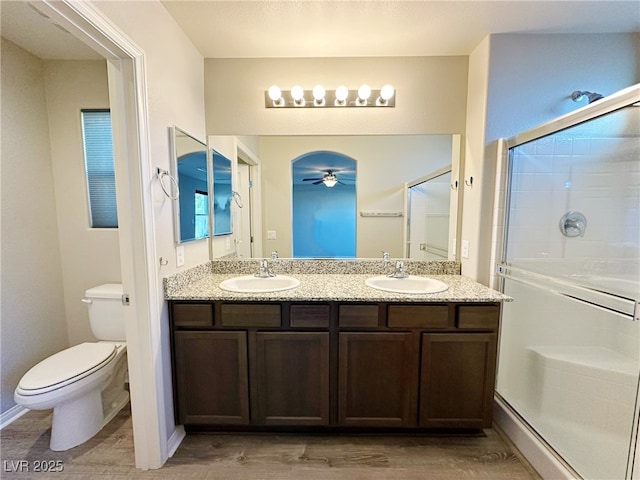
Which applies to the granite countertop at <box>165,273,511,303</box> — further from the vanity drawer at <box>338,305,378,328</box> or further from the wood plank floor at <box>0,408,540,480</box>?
the wood plank floor at <box>0,408,540,480</box>

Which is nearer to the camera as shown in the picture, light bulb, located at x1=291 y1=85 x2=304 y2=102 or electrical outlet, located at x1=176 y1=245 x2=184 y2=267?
electrical outlet, located at x1=176 y1=245 x2=184 y2=267

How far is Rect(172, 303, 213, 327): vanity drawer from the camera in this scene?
1.56m

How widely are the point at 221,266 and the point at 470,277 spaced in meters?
1.80

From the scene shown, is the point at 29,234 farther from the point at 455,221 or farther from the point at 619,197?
the point at 619,197

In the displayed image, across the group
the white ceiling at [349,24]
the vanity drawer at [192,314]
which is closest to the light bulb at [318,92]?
the white ceiling at [349,24]

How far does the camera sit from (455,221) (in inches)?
80.7

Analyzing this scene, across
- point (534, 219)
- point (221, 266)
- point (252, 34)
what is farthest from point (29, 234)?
point (534, 219)

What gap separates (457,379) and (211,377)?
4.60 feet

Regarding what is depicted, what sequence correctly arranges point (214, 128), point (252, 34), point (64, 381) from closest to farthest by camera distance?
point (64, 381) → point (252, 34) → point (214, 128)

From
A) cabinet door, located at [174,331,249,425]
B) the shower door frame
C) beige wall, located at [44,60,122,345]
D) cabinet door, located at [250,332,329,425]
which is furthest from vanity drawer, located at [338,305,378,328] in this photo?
beige wall, located at [44,60,122,345]

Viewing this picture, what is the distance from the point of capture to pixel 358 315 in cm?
155

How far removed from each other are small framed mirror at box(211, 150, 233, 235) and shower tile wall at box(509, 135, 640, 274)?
197 centimetres

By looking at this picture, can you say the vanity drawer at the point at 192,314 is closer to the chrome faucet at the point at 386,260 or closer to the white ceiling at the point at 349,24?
the chrome faucet at the point at 386,260

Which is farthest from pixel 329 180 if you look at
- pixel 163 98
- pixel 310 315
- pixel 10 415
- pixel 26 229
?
pixel 10 415
